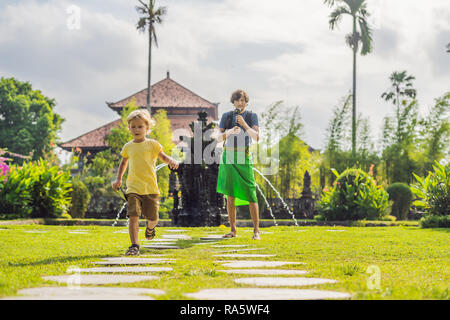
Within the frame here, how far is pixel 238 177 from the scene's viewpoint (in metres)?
6.36

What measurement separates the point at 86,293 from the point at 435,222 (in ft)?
29.4

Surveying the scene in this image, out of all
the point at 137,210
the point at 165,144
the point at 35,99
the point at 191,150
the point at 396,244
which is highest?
the point at 35,99

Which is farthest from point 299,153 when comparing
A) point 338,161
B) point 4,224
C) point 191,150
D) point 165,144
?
point 4,224

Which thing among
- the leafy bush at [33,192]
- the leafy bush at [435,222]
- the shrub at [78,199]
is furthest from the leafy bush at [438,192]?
the shrub at [78,199]

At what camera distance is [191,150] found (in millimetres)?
10031

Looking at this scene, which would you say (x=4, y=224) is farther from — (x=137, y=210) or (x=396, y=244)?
(x=396, y=244)

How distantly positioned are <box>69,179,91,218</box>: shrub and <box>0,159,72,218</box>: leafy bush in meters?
1.68

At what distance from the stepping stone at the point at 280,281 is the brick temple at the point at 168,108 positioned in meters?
29.0

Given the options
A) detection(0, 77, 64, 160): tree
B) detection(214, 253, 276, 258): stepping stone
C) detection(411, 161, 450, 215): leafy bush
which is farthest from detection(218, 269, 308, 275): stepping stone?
detection(0, 77, 64, 160): tree

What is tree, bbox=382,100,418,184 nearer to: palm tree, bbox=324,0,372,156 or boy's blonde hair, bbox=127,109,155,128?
palm tree, bbox=324,0,372,156

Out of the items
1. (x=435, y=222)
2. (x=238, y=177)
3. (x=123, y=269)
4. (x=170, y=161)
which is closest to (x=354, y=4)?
(x=435, y=222)

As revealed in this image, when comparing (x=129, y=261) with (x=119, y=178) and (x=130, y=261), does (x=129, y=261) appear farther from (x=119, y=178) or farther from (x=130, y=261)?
(x=119, y=178)

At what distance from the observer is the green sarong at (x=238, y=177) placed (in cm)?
631
